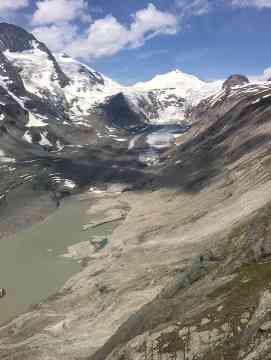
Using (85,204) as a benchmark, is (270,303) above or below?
below

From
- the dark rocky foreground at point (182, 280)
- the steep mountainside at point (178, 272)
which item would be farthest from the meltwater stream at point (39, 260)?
the dark rocky foreground at point (182, 280)

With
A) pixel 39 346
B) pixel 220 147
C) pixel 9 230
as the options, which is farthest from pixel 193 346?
pixel 220 147

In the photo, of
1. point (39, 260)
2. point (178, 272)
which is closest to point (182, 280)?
point (178, 272)

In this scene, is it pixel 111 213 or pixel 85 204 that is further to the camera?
pixel 85 204

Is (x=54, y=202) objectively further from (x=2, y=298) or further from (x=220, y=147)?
(x=2, y=298)

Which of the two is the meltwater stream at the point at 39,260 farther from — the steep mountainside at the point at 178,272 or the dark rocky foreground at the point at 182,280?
the dark rocky foreground at the point at 182,280

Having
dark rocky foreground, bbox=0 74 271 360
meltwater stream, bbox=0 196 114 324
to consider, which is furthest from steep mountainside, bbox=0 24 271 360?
meltwater stream, bbox=0 196 114 324

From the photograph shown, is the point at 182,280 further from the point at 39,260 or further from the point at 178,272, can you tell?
the point at 39,260

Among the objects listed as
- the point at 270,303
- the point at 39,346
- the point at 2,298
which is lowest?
the point at 270,303
